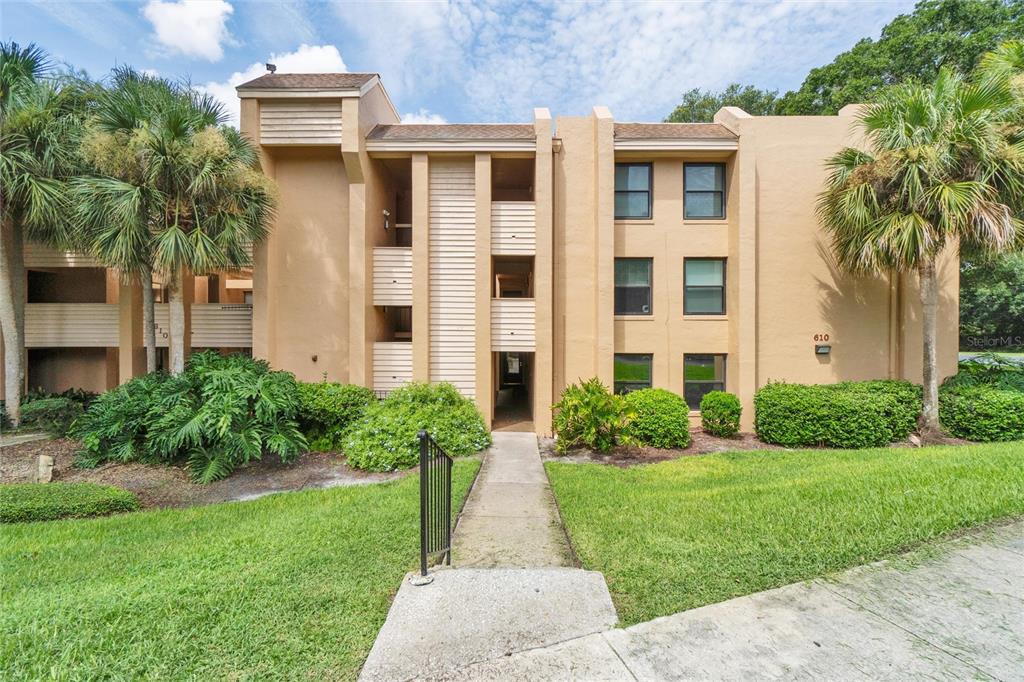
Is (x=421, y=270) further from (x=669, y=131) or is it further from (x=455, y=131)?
(x=669, y=131)

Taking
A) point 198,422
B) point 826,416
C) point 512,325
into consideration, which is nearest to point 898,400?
point 826,416

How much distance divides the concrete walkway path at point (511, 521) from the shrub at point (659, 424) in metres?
2.65

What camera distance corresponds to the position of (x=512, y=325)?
1048 cm

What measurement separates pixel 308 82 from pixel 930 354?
16.8 m

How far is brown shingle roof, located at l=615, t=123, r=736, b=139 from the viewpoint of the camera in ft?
34.0

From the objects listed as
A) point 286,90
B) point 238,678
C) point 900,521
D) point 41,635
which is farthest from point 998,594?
point 286,90

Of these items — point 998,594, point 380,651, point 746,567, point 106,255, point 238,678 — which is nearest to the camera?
point 238,678

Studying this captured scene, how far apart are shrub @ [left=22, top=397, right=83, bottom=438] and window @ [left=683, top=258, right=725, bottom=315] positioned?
16474mm

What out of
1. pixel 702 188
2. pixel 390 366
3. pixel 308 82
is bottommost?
pixel 390 366

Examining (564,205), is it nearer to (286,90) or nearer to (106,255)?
(286,90)

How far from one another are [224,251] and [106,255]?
2346 mm

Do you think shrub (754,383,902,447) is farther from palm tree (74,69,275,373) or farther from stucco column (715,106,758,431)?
palm tree (74,69,275,373)

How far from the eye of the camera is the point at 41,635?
9.14 feet

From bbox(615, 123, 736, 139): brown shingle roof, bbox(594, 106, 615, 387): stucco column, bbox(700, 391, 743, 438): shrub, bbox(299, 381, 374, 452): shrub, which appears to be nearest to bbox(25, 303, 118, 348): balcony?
bbox(299, 381, 374, 452): shrub
